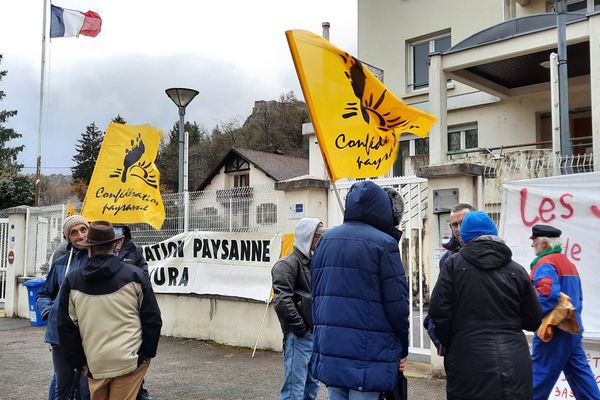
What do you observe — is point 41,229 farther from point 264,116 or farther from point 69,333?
point 264,116

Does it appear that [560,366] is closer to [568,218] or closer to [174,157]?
[568,218]

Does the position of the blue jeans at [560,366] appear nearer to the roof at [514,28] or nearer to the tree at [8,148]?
the roof at [514,28]

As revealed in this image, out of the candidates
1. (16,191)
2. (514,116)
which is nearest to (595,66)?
(514,116)

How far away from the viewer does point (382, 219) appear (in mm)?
3775

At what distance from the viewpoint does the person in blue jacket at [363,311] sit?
3535mm

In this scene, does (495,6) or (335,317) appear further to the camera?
(495,6)

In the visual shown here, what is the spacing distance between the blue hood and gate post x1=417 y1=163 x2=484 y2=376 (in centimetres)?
312

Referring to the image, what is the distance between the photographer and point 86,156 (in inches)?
2606

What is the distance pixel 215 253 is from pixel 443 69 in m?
8.81

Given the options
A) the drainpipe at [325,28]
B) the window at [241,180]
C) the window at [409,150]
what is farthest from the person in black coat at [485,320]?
the window at [241,180]

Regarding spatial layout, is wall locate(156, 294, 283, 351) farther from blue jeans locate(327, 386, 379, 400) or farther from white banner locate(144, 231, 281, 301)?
blue jeans locate(327, 386, 379, 400)

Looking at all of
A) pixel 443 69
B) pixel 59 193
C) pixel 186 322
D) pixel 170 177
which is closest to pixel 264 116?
pixel 170 177

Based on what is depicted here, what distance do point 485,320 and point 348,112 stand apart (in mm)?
2590

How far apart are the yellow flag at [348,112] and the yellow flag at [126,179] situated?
429 cm
